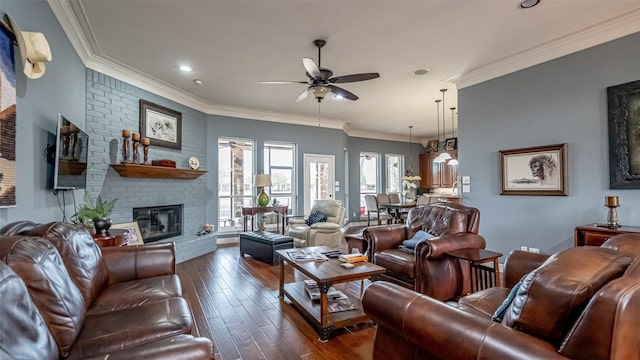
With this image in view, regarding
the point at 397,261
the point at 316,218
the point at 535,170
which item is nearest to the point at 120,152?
the point at 316,218

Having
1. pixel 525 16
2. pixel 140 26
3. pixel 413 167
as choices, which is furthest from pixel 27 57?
pixel 413 167

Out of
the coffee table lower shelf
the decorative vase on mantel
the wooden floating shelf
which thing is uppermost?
the wooden floating shelf

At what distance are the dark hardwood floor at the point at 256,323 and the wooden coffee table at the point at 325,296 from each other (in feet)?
0.29

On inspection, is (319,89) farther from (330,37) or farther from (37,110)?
(37,110)

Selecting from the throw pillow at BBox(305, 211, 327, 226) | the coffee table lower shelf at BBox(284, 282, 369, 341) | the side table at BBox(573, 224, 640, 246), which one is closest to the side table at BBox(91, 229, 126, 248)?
the coffee table lower shelf at BBox(284, 282, 369, 341)

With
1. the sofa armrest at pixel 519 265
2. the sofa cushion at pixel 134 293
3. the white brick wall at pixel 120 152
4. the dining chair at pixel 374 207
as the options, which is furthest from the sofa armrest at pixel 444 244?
the dining chair at pixel 374 207

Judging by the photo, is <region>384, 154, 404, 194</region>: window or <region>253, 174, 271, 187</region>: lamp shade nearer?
<region>253, 174, 271, 187</region>: lamp shade

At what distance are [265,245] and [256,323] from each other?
6.47 feet

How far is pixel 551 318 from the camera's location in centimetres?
103

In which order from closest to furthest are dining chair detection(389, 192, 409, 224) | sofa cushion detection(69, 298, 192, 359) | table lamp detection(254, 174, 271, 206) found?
sofa cushion detection(69, 298, 192, 359) → table lamp detection(254, 174, 271, 206) → dining chair detection(389, 192, 409, 224)

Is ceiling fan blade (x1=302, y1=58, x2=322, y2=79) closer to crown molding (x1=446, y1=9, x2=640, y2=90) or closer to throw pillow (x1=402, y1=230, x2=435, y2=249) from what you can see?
throw pillow (x1=402, y1=230, x2=435, y2=249)

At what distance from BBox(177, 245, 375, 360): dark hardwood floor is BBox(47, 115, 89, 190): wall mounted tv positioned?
1.61m

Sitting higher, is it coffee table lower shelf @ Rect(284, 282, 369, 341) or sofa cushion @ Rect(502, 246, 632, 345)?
sofa cushion @ Rect(502, 246, 632, 345)

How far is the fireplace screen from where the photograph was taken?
4.59m
